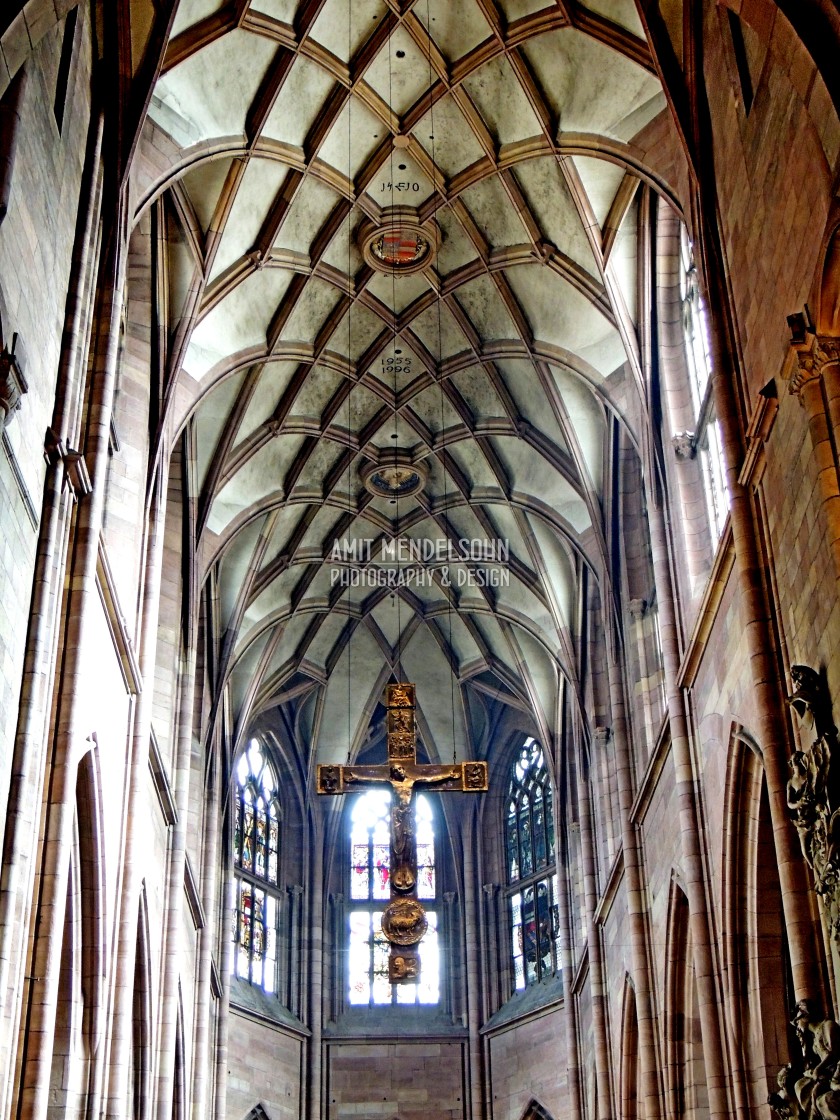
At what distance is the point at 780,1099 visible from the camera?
1295cm

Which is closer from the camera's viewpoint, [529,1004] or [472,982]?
[529,1004]

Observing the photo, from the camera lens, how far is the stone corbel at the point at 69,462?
14.2 meters

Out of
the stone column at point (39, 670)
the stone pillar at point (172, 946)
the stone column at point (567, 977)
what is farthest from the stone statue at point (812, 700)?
the stone column at point (567, 977)

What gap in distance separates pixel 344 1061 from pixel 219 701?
941 cm

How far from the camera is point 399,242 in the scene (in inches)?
925

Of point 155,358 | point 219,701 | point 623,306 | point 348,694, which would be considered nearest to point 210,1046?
point 219,701

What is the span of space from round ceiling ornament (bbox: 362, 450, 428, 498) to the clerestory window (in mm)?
8412

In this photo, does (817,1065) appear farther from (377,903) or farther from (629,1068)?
(377,903)

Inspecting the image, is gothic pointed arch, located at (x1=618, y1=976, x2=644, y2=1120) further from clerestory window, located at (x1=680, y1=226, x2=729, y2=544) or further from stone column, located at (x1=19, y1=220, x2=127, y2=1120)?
stone column, located at (x1=19, y1=220, x2=127, y2=1120)

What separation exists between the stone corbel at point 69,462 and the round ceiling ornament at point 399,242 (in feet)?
30.9

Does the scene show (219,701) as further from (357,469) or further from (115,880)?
(115,880)

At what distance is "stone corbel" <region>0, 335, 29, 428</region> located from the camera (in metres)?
11.9

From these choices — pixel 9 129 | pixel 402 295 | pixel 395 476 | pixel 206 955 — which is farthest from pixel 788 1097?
pixel 395 476

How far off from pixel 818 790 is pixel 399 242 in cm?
1391
